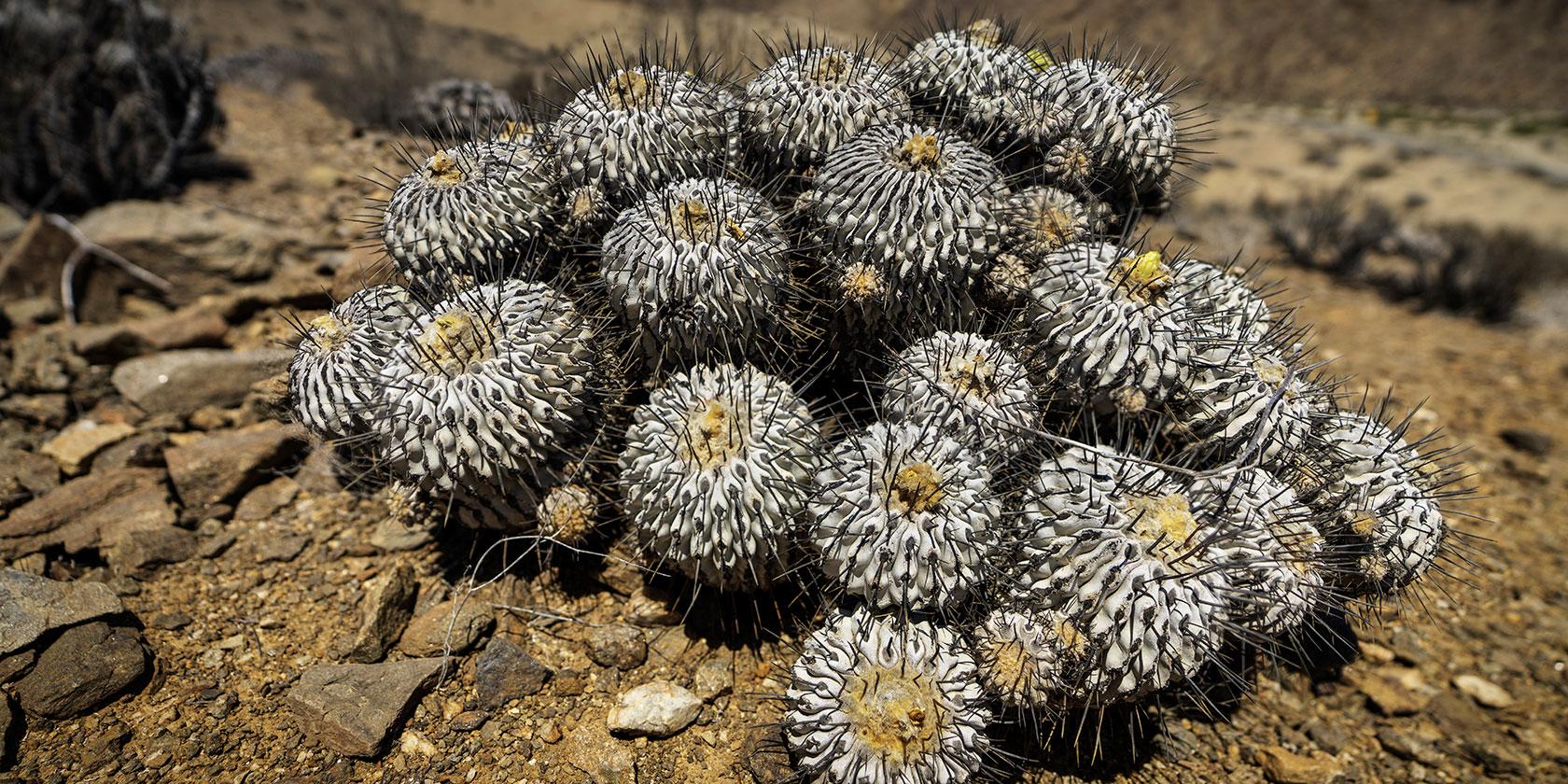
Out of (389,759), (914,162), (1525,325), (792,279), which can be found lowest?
(389,759)

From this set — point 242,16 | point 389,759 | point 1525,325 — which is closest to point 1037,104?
point 389,759

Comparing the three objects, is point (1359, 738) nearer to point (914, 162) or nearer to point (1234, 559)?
point (1234, 559)

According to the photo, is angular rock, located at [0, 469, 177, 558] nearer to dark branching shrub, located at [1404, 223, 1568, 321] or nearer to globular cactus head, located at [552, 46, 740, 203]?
globular cactus head, located at [552, 46, 740, 203]

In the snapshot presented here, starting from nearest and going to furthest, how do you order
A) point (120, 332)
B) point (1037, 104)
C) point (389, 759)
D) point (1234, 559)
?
point (1234, 559) < point (389, 759) < point (1037, 104) < point (120, 332)

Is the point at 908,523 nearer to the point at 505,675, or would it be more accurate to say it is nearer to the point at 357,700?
the point at 505,675

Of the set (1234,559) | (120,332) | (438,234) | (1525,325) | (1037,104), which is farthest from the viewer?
(1525,325)

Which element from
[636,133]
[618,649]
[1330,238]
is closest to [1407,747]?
[618,649]

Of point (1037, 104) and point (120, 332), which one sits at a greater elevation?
point (1037, 104)

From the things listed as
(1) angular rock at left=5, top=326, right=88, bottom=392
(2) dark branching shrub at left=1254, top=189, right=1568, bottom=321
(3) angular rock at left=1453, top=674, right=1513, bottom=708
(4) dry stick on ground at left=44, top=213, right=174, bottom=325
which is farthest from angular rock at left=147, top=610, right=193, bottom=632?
(2) dark branching shrub at left=1254, top=189, right=1568, bottom=321

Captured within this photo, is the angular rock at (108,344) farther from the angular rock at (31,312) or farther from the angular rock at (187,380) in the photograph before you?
the angular rock at (31,312)
